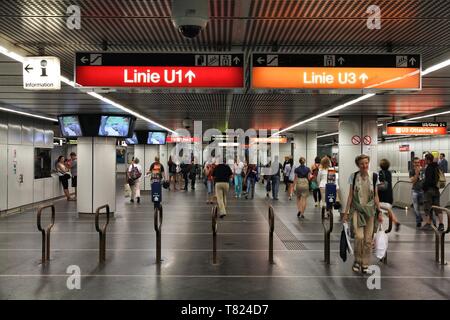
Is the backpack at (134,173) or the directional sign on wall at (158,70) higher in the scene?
the directional sign on wall at (158,70)

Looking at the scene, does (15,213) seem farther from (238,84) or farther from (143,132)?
(238,84)

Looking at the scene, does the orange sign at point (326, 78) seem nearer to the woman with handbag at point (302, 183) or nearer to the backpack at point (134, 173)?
the woman with handbag at point (302, 183)

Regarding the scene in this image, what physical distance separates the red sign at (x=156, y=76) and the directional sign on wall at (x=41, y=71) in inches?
32.7

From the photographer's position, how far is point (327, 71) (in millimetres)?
5516

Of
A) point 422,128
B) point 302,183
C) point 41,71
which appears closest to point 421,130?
point 422,128

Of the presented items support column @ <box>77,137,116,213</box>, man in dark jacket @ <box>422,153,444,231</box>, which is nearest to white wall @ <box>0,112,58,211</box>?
support column @ <box>77,137,116,213</box>

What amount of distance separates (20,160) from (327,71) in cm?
1276

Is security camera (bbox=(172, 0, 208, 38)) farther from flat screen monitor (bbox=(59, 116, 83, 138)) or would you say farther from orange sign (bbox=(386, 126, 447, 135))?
orange sign (bbox=(386, 126, 447, 135))

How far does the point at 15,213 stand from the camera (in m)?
14.0

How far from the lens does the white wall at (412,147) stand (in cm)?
3121

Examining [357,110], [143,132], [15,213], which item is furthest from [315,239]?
[143,132]

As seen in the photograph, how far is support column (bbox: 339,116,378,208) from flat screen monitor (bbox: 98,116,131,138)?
7.44m

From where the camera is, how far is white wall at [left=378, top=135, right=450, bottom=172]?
102 ft

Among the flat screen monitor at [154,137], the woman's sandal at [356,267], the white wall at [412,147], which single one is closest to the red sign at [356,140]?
the woman's sandal at [356,267]
